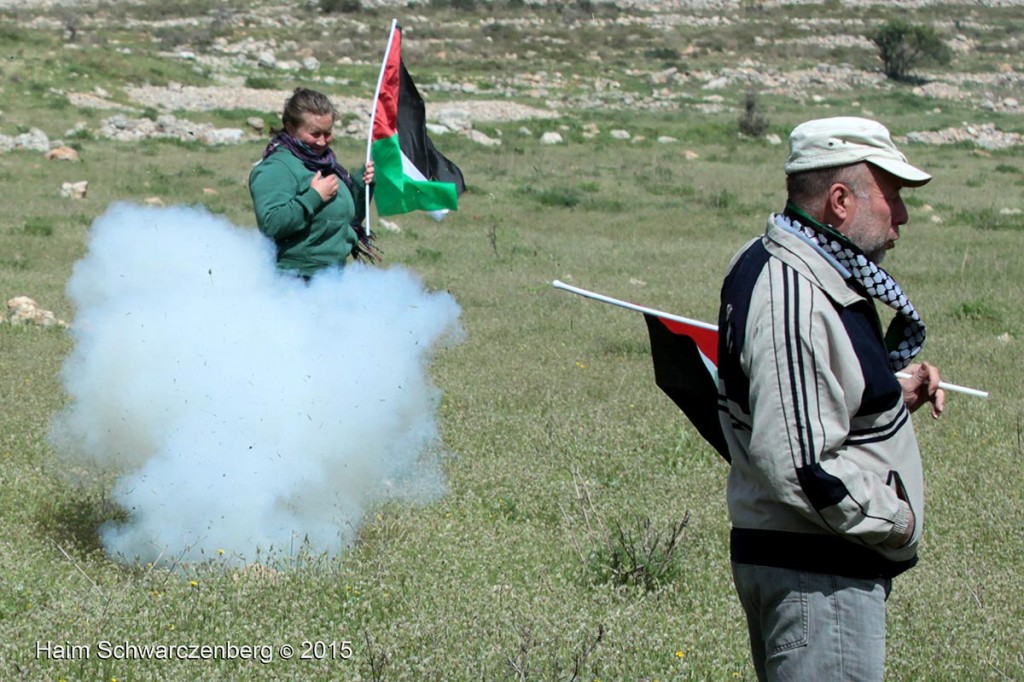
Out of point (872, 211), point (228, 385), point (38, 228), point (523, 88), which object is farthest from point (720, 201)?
point (523, 88)

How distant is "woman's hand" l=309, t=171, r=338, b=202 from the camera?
5785mm

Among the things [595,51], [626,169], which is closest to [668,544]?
[626,169]

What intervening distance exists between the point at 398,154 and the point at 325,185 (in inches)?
37.4

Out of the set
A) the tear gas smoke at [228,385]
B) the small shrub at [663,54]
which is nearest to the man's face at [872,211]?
the tear gas smoke at [228,385]

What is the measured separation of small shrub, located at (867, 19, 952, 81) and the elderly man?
4923cm

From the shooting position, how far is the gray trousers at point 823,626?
111 inches

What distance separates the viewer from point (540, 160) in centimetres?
2339

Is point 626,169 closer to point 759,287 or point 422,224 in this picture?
point 422,224

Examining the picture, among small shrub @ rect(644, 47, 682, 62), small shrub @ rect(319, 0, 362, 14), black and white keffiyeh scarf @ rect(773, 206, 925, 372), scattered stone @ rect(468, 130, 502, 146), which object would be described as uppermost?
black and white keffiyeh scarf @ rect(773, 206, 925, 372)

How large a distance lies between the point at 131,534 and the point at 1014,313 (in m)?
8.49

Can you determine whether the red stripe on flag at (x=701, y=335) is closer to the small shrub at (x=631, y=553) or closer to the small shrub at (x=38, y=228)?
the small shrub at (x=631, y=553)

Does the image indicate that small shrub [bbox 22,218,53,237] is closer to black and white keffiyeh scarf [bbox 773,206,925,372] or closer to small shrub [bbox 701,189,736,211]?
small shrub [bbox 701,189,736,211]

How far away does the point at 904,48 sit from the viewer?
50188 millimetres

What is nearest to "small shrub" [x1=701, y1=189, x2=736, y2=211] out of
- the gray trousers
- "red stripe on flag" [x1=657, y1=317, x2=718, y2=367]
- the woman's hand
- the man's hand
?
the woman's hand
